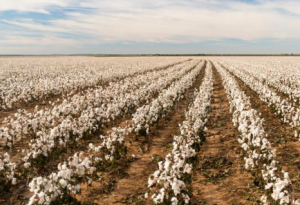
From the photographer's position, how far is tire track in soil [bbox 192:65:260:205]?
7297mm

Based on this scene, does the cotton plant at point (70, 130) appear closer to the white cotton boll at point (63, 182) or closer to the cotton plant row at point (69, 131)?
the cotton plant row at point (69, 131)

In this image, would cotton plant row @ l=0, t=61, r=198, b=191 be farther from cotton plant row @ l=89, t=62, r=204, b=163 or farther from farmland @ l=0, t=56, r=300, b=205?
cotton plant row @ l=89, t=62, r=204, b=163

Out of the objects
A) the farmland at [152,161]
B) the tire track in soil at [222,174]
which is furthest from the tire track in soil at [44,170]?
the tire track in soil at [222,174]

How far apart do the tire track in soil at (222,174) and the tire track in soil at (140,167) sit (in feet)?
5.25

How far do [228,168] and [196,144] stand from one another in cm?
142

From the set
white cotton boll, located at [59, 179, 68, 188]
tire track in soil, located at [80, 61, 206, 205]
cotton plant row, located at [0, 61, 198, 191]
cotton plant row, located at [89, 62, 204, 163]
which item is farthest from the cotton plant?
white cotton boll, located at [59, 179, 68, 188]

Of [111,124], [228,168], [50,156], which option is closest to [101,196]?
[50,156]

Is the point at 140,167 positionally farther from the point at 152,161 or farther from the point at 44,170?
the point at 44,170

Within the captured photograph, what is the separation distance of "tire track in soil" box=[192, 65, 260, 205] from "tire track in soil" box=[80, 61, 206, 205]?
5.25ft

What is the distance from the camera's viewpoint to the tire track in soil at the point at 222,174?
7297 mm

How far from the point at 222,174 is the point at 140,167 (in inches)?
115

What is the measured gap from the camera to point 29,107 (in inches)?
773

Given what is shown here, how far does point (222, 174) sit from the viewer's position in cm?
864

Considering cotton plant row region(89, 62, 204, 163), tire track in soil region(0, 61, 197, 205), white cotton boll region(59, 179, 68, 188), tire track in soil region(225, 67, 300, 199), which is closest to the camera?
white cotton boll region(59, 179, 68, 188)
